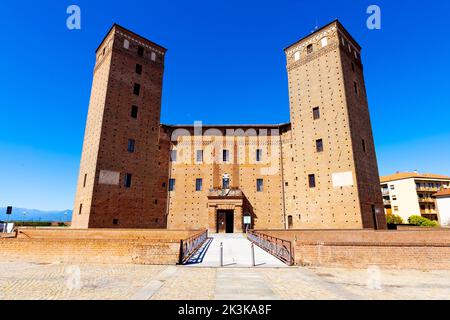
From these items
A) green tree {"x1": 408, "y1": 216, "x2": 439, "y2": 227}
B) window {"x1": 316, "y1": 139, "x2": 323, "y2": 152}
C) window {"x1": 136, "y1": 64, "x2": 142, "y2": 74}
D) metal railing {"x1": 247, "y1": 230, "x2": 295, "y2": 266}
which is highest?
window {"x1": 136, "y1": 64, "x2": 142, "y2": 74}

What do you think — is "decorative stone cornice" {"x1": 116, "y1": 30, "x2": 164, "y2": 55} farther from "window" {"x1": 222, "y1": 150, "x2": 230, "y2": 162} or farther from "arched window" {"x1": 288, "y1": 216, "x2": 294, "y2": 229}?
"arched window" {"x1": 288, "y1": 216, "x2": 294, "y2": 229}

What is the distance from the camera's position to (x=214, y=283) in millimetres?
7055

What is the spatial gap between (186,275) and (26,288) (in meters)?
4.26

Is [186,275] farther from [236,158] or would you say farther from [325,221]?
[236,158]

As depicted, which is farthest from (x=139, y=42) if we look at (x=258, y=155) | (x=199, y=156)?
(x=258, y=155)

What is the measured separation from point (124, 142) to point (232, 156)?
43.3 feet

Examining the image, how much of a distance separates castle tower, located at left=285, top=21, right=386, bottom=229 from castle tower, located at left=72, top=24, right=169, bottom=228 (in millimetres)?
15889

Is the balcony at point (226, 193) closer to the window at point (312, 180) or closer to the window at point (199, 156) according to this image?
the window at point (199, 156)

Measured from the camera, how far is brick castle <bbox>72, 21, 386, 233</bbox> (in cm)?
2411

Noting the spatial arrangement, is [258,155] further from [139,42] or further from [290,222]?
[139,42]

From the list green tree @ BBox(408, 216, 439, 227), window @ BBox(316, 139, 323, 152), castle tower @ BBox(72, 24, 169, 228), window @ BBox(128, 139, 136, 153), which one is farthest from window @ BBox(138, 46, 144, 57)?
green tree @ BBox(408, 216, 439, 227)

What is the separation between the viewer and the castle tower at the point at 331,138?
2336 cm

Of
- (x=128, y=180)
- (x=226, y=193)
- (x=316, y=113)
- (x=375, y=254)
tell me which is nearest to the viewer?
(x=375, y=254)

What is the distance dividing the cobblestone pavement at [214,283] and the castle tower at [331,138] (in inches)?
590
